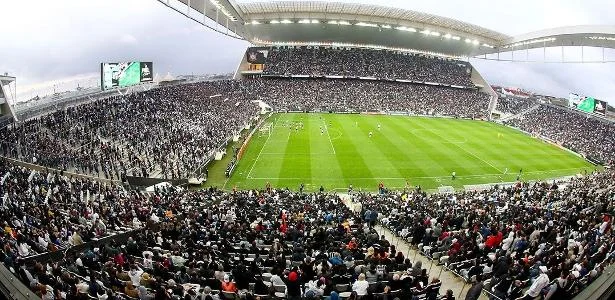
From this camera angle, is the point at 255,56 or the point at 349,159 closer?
the point at 349,159

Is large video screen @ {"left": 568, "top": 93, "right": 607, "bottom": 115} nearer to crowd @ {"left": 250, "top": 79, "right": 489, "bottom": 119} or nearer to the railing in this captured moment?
crowd @ {"left": 250, "top": 79, "right": 489, "bottom": 119}

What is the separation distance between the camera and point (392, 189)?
31.6 m

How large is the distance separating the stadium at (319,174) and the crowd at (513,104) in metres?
0.79

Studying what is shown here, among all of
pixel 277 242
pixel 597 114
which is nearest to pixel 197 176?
pixel 277 242

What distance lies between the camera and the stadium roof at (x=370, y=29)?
6184cm

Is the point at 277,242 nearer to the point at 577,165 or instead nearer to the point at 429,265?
the point at 429,265

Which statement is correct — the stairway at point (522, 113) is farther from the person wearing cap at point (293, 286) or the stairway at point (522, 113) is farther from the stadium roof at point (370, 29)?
the person wearing cap at point (293, 286)

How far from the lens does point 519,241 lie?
1259cm

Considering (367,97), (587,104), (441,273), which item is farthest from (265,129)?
(587,104)

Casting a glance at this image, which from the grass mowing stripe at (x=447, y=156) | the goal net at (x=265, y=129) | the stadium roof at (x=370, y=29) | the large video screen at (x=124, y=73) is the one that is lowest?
the grass mowing stripe at (x=447, y=156)

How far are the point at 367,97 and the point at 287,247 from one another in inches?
2606

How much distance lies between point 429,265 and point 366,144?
32.8 meters

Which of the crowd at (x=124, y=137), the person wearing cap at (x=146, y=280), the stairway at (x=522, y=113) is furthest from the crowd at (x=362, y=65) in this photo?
the person wearing cap at (x=146, y=280)

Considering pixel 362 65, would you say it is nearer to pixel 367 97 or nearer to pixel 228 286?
pixel 367 97
